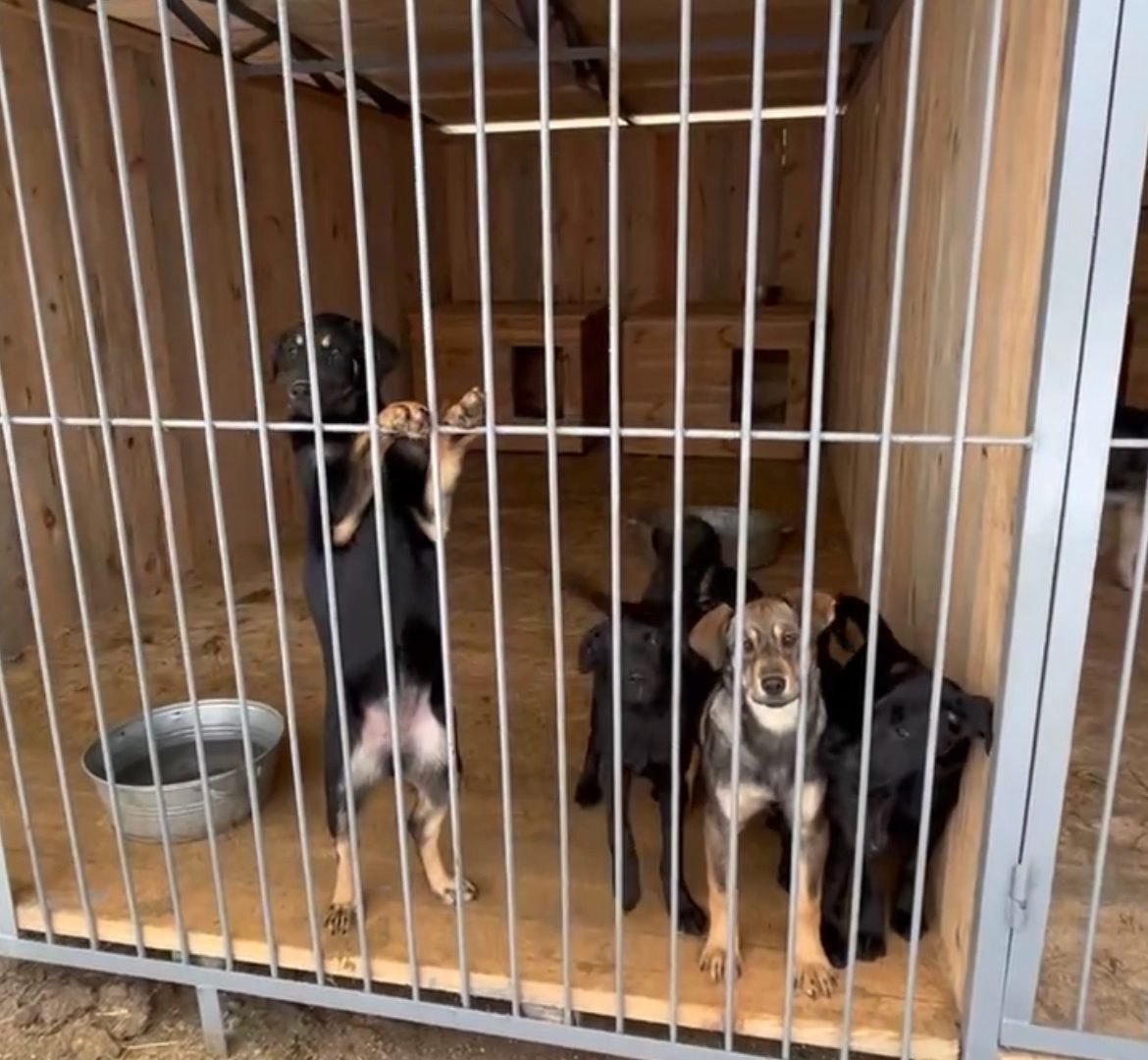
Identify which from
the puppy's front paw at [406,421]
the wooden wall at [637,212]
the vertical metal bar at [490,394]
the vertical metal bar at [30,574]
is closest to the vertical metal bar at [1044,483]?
the vertical metal bar at [490,394]

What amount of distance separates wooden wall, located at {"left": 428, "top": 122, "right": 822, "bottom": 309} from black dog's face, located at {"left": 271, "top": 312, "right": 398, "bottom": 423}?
12.7 feet

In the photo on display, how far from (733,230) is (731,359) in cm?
90

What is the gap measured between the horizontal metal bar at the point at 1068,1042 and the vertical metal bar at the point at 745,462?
402 mm

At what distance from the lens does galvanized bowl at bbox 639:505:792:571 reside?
3541 mm

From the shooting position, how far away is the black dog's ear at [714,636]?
1721mm

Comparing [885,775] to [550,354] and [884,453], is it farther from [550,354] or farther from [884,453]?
[550,354]

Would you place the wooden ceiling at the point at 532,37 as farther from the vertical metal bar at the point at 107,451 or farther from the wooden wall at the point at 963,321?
the vertical metal bar at the point at 107,451

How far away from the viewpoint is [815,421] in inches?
54.5

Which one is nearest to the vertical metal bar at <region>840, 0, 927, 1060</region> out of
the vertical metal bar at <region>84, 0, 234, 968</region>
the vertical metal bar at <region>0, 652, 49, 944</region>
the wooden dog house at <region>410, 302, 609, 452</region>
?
the vertical metal bar at <region>84, 0, 234, 968</region>

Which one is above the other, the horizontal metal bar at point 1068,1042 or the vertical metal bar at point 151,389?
the vertical metal bar at point 151,389

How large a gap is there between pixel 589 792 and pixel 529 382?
3.73 meters

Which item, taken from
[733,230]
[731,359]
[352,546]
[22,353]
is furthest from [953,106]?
[733,230]

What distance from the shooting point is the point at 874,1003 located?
1.66 metres

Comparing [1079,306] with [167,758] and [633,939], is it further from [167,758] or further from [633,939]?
[167,758]
